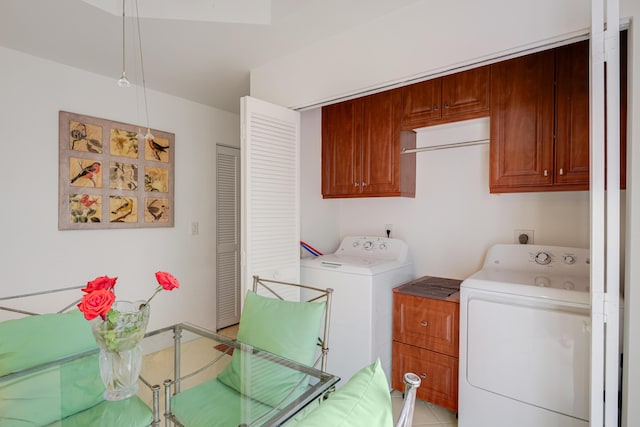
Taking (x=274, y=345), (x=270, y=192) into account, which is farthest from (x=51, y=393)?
(x=270, y=192)

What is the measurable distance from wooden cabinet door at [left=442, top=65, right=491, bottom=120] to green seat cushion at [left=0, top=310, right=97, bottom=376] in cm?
245

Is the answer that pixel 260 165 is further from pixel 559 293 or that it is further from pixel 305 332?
pixel 559 293

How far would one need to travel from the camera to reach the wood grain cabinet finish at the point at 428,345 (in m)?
2.09

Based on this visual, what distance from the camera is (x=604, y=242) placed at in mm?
1289

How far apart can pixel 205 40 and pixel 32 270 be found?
200cm

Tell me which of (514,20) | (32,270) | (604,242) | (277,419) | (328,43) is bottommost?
(277,419)

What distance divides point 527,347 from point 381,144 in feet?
5.45

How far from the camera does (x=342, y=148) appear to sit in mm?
2848

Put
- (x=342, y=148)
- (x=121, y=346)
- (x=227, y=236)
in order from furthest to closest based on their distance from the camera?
1. (x=227, y=236)
2. (x=342, y=148)
3. (x=121, y=346)

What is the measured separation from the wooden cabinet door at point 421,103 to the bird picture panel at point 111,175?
6.82ft

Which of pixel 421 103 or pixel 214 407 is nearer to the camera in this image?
pixel 214 407

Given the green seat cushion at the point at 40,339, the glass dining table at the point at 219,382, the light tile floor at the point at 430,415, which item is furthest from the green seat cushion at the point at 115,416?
the light tile floor at the point at 430,415

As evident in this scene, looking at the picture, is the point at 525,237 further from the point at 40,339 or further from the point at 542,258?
the point at 40,339

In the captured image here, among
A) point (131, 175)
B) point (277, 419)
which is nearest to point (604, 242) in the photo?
point (277, 419)
